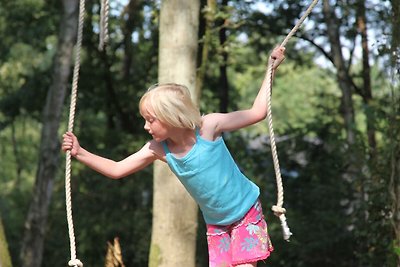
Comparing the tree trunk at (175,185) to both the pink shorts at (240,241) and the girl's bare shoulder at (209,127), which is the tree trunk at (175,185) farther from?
the girl's bare shoulder at (209,127)

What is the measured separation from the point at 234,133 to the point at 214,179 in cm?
906

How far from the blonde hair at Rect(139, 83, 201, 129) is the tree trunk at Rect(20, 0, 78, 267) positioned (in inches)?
259

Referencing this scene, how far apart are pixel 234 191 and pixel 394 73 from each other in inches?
97.9

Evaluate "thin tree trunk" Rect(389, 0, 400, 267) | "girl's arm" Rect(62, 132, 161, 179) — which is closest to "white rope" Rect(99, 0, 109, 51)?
"girl's arm" Rect(62, 132, 161, 179)

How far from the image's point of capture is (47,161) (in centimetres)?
1018

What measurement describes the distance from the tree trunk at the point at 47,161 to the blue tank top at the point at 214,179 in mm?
6489

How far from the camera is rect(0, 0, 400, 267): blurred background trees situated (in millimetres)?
8844

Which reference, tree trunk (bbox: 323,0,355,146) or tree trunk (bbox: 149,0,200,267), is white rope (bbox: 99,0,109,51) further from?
tree trunk (bbox: 323,0,355,146)

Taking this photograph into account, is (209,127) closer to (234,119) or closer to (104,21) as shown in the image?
(234,119)

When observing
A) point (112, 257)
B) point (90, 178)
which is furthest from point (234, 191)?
point (90, 178)

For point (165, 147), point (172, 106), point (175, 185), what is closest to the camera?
point (172, 106)

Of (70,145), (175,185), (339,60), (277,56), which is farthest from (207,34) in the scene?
(70,145)

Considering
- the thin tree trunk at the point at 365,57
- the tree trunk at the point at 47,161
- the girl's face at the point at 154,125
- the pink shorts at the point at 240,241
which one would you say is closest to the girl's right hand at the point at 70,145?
the girl's face at the point at 154,125

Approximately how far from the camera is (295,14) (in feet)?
36.5
